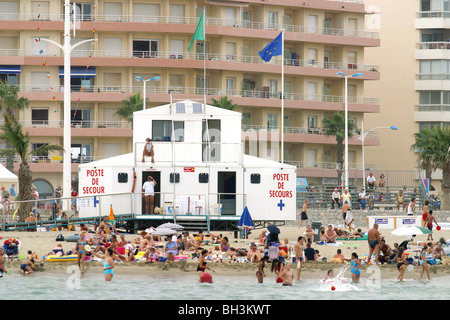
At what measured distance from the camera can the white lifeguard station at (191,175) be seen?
39969mm

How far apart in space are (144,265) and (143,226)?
698 cm

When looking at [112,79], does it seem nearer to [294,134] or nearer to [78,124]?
[78,124]

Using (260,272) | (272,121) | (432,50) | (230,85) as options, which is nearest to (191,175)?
(260,272)

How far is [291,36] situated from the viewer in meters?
82.9

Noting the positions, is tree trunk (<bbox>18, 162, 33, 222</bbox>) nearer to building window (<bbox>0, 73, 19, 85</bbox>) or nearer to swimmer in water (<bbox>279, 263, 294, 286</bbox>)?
swimmer in water (<bbox>279, 263, 294, 286</bbox>)

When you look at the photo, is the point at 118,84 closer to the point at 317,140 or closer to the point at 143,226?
the point at 317,140

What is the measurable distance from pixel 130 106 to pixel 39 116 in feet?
25.5

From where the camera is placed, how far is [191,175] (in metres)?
39.9

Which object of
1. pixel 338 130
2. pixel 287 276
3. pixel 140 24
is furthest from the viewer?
pixel 338 130

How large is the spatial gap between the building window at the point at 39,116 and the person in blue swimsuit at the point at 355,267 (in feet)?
161

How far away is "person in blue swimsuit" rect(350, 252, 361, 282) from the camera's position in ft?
106

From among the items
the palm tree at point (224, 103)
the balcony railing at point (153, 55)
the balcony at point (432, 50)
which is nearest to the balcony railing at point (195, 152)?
the palm tree at point (224, 103)

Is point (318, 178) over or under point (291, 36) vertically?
under
